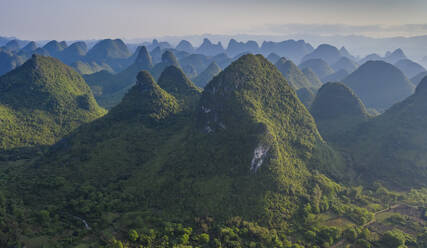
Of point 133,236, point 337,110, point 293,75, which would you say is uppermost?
point 293,75

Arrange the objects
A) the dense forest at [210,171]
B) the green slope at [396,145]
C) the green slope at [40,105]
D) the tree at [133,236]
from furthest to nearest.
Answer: the green slope at [40,105], the green slope at [396,145], the dense forest at [210,171], the tree at [133,236]

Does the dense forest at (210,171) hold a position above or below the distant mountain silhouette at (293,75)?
below

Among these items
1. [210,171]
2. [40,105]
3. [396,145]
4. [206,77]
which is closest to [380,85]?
[396,145]

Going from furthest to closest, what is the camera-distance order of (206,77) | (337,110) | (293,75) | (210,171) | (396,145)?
1. (206,77)
2. (293,75)
3. (337,110)
4. (396,145)
5. (210,171)

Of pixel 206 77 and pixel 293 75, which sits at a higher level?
pixel 293 75

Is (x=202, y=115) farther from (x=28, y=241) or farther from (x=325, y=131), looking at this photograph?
(x=325, y=131)

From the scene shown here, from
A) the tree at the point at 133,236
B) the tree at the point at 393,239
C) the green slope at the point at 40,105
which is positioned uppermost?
the green slope at the point at 40,105

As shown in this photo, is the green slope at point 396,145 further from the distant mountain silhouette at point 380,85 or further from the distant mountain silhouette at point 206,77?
the distant mountain silhouette at point 206,77

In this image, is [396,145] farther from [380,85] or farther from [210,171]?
[380,85]

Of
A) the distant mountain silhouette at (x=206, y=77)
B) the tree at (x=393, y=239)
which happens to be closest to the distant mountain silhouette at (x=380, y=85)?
the distant mountain silhouette at (x=206, y=77)

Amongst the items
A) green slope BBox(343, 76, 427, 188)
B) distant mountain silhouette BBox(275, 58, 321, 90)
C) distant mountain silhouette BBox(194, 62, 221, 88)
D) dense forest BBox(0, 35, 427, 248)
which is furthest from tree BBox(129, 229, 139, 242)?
distant mountain silhouette BBox(275, 58, 321, 90)

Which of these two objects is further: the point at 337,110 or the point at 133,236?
the point at 337,110
